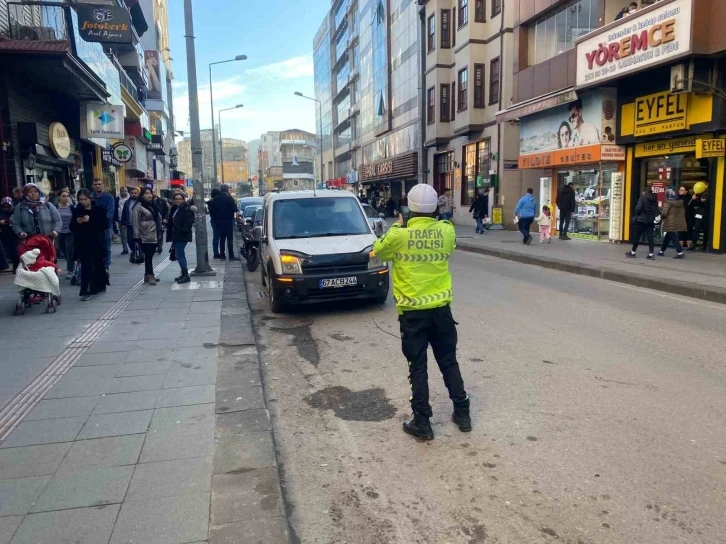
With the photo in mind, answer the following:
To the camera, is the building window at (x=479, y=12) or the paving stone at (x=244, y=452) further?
the building window at (x=479, y=12)

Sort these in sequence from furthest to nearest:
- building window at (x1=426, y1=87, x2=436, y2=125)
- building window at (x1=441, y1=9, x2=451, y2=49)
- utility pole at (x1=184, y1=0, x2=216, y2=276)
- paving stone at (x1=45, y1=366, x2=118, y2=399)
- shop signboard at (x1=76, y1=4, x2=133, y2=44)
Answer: building window at (x1=426, y1=87, x2=436, y2=125), building window at (x1=441, y1=9, x2=451, y2=49), shop signboard at (x1=76, y1=4, x2=133, y2=44), utility pole at (x1=184, y1=0, x2=216, y2=276), paving stone at (x1=45, y1=366, x2=118, y2=399)

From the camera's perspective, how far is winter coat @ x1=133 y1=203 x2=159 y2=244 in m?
10.1

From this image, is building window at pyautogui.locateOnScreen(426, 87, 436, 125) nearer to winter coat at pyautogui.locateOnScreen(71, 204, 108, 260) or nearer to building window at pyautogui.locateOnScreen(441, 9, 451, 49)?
building window at pyautogui.locateOnScreen(441, 9, 451, 49)

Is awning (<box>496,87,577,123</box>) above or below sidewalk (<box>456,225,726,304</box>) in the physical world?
above

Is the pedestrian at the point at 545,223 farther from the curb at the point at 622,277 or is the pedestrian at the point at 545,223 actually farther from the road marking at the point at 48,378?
the road marking at the point at 48,378

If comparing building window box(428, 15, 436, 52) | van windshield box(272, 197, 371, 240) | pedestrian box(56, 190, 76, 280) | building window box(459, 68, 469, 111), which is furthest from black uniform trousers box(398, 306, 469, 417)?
building window box(428, 15, 436, 52)

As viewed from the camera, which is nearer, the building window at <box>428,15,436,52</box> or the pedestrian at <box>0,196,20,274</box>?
the pedestrian at <box>0,196,20,274</box>

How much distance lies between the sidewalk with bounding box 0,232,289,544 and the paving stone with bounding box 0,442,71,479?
0.01 metres

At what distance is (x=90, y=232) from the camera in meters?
9.12

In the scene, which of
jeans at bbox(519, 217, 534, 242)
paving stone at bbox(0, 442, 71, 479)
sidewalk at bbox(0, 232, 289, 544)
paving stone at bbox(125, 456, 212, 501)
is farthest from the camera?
jeans at bbox(519, 217, 534, 242)

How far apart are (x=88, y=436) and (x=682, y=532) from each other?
3.70 meters

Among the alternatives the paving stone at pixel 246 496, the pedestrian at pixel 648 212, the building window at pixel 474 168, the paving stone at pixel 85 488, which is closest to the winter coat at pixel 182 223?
the paving stone at pixel 85 488

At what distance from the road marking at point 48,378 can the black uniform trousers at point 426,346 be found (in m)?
2.88

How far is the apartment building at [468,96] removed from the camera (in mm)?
24109
